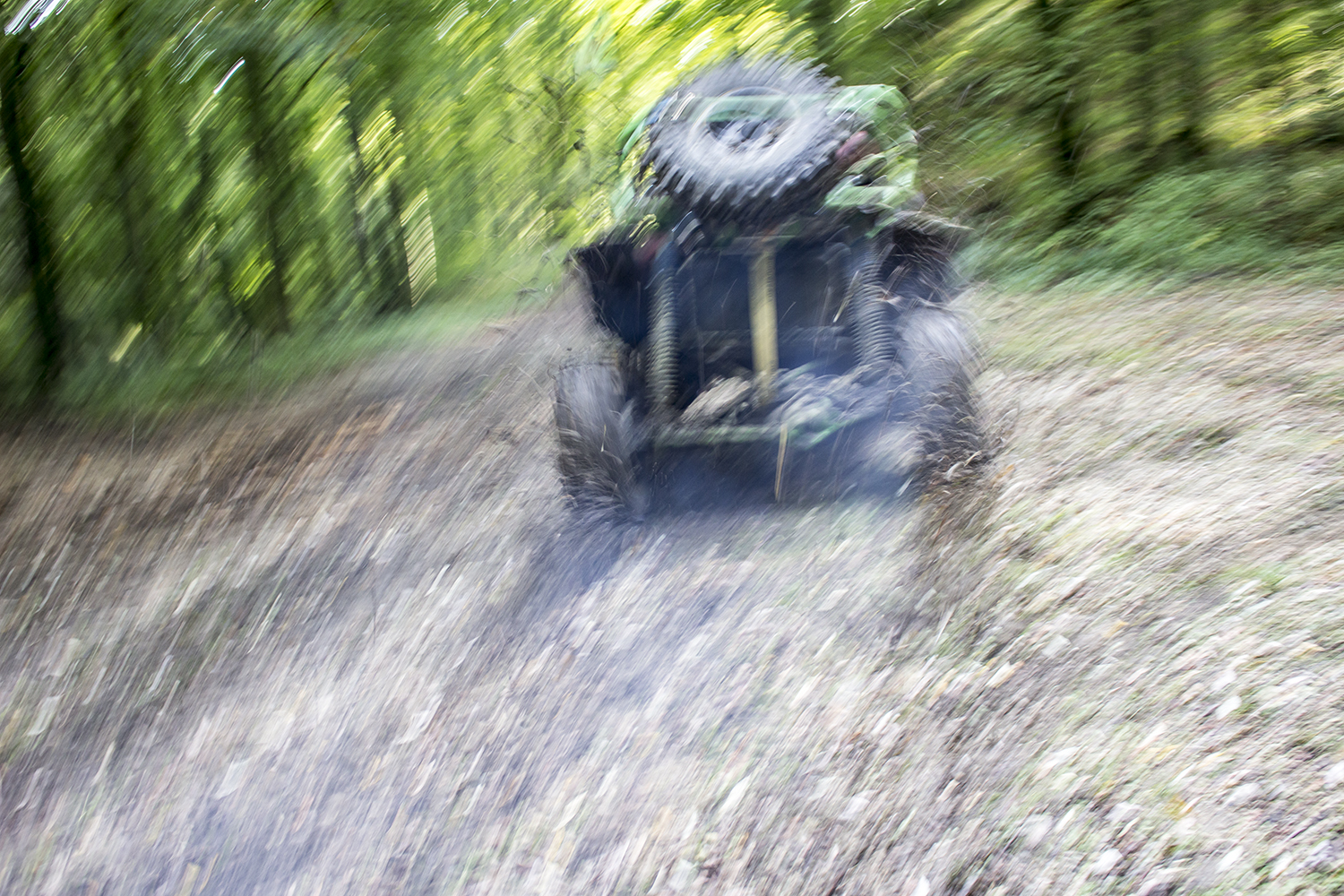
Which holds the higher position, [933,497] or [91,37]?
[91,37]

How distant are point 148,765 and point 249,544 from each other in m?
1.77

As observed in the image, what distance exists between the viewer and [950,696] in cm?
269

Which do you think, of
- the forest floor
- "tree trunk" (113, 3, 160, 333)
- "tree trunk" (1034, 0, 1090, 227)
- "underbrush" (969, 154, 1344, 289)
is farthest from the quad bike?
"tree trunk" (1034, 0, 1090, 227)

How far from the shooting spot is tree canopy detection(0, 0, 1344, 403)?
6.38 metres

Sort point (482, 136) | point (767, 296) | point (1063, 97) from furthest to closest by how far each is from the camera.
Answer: point (482, 136) < point (1063, 97) < point (767, 296)

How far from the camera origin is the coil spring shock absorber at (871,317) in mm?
3914

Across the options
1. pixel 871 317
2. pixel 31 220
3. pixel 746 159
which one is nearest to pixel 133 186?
pixel 31 220

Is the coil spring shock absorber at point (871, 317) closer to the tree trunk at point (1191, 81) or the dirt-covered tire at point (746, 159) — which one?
the dirt-covered tire at point (746, 159)

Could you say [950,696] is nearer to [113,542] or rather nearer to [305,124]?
[113,542]

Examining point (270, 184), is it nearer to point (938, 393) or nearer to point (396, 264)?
point (396, 264)

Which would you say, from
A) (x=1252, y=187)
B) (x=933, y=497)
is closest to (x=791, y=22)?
(x=1252, y=187)

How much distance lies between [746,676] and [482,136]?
7.45 m

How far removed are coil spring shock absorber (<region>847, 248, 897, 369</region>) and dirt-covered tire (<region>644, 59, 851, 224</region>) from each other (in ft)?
1.42

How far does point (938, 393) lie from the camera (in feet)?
12.8
